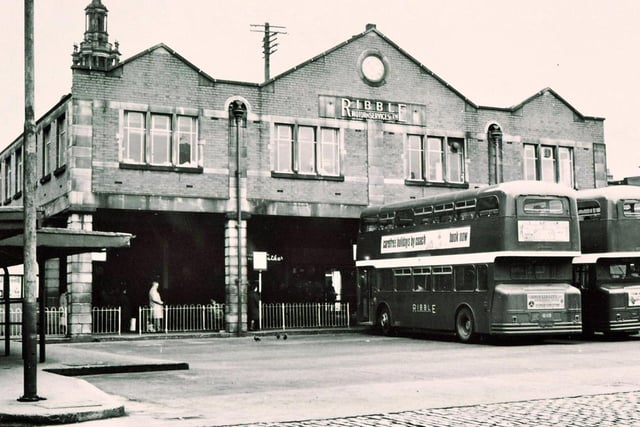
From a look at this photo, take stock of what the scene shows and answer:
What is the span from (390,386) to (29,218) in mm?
6040

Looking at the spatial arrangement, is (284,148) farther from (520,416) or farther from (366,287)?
(520,416)

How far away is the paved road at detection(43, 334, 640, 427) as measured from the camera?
10.7 meters

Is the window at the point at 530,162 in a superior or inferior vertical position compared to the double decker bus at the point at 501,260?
superior

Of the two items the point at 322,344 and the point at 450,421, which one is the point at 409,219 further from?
the point at 450,421

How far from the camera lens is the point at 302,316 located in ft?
108

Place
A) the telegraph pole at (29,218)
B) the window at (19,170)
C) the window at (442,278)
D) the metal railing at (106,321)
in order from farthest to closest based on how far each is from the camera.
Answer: the window at (19,170) → the metal railing at (106,321) → the window at (442,278) → the telegraph pole at (29,218)

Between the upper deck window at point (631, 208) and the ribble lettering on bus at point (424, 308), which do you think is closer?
the upper deck window at point (631, 208)

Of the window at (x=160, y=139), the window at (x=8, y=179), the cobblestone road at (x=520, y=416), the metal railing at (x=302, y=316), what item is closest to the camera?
the cobblestone road at (x=520, y=416)

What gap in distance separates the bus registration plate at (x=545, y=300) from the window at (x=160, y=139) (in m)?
12.5

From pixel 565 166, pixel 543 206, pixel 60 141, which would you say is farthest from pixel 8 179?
pixel 543 206

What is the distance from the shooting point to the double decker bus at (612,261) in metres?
24.8

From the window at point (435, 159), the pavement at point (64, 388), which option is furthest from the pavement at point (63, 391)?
the window at point (435, 159)

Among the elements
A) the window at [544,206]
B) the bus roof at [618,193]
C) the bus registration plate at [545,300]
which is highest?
the bus roof at [618,193]

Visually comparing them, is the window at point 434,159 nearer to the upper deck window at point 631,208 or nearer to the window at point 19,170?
the upper deck window at point 631,208
